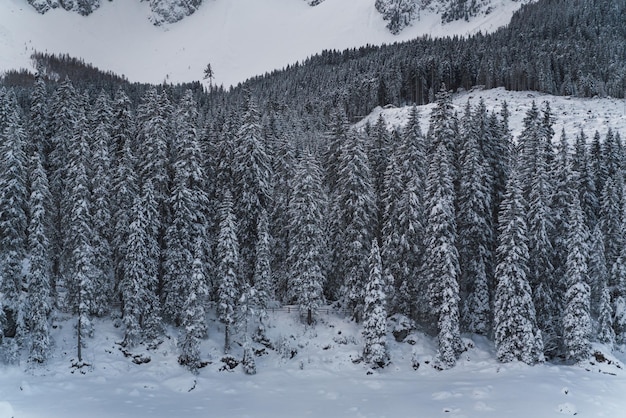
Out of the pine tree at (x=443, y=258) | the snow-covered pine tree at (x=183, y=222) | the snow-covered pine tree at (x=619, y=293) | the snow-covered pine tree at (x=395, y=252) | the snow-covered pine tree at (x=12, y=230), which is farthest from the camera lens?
the snow-covered pine tree at (x=619, y=293)

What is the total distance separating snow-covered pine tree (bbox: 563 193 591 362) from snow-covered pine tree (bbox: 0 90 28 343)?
3934 cm

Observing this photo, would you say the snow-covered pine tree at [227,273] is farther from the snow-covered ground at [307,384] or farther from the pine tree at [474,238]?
the pine tree at [474,238]

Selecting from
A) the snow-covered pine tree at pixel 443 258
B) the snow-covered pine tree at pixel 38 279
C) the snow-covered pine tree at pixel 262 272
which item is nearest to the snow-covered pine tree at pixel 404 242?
the snow-covered pine tree at pixel 443 258

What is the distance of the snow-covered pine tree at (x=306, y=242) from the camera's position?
44219 mm

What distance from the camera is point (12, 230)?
37.9 m

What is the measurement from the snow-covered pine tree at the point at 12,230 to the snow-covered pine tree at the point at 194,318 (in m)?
10.9

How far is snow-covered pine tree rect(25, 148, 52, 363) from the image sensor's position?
36094 mm

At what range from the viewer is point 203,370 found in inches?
1521

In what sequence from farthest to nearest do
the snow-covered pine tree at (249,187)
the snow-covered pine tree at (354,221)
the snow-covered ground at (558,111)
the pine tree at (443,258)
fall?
the snow-covered ground at (558,111) < the snow-covered pine tree at (249,187) < the snow-covered pine tree at (354,221) < the pine tree at (443,258)

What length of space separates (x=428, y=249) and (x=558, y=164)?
1703 cm

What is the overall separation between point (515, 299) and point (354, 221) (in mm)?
13948

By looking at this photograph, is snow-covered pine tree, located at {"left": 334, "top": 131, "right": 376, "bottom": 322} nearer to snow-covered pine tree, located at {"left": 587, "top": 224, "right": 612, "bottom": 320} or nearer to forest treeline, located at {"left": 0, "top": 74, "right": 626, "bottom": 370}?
forest treeline, located at {"left": 0, "top": 74, "right": 626, "bottom": 370}

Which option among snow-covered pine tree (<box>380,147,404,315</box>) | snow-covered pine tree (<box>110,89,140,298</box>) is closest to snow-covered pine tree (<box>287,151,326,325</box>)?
snow-covered pine tree (<box>380,147,404,315</box>)

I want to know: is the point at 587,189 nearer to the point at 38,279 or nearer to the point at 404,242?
the point at 404,242
